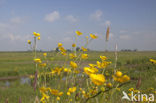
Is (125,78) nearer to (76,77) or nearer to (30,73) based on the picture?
(76,77)

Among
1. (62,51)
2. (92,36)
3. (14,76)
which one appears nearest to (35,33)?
(62,51)

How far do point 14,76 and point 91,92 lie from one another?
15.3m

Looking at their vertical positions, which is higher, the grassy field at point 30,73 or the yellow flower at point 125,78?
the yellow flower at point 125,78

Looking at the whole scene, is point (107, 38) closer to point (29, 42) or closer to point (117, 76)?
point (117, 76)

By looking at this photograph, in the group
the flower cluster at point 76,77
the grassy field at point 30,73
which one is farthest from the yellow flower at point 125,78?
the grassy field at point 30,73

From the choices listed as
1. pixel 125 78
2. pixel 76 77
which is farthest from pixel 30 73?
pixel 125 78

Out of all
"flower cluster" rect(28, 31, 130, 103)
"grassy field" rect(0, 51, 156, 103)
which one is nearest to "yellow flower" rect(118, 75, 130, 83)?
"flower cluster" rect(28, 31, 130, 103)

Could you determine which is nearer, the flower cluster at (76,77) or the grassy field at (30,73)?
the flower cluster at (76,77)

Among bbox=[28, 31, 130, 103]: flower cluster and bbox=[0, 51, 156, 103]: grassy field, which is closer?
bbox=[28, 31, 130, 103]: flower cluster

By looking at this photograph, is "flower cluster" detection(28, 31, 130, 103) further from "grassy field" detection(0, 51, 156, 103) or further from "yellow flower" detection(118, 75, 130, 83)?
"grassy field" detection(0, 51, 156, 103)

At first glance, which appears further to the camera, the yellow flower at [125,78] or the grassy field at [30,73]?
the grassy field at [30,73]

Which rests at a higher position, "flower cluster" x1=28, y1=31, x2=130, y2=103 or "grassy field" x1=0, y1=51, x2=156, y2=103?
"flower cluster" x1=28, y1=31, x2=130, y2=103

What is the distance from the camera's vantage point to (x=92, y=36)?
1.86m

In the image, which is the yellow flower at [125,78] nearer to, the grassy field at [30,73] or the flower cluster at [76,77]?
the flower cluster at [76,77]
